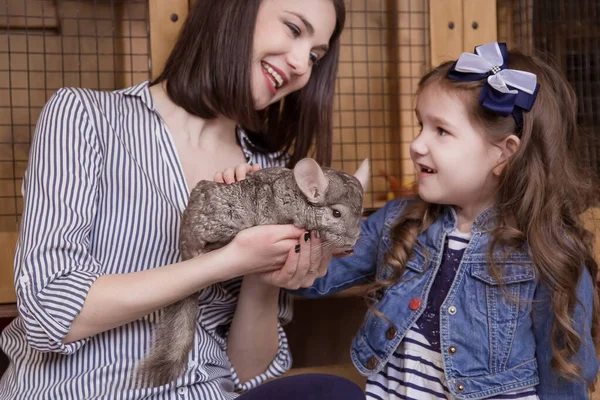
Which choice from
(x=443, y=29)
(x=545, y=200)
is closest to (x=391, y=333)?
(x=545, y=200)

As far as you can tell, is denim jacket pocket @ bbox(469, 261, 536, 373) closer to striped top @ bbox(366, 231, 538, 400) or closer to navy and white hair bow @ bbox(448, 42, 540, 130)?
striped top @ bbox(366, 231, 538, 400)

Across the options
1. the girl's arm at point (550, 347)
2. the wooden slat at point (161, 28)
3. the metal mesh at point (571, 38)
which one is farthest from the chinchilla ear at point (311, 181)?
the metal mesh at point (571, 38)

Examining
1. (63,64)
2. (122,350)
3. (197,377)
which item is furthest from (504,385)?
(63,64)

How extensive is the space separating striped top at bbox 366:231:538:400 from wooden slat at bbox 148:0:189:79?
3.28 feet

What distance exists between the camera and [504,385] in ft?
5.04

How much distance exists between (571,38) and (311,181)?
1517 mm

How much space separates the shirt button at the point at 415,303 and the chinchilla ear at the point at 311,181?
401 mm

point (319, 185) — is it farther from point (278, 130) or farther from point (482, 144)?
point (278, 130)

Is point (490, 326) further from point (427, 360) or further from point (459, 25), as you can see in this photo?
point (459, 25)

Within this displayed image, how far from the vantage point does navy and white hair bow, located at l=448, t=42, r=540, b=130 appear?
154cm

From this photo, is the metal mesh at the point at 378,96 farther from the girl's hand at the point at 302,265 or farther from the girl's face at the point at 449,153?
the girl's hand at the point at 302,265

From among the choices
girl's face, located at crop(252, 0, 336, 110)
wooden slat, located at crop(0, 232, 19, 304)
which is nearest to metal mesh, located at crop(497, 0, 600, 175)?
girl's face, located at crop(252, 0, 336, 110)

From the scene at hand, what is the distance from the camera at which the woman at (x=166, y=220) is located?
4.33 ft

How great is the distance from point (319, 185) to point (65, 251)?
50cm
